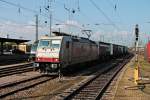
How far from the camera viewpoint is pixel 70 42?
27203 mm

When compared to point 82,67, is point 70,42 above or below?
above

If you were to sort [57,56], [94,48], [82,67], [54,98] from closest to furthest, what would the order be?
[54,98] < [57,56] < [82,67] < [94,48]

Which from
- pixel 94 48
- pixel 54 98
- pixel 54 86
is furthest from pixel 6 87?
pixel 94 48

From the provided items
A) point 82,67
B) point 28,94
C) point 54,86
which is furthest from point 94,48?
point 28,94

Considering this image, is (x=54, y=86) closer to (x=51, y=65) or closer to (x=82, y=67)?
(x=51, y=65)

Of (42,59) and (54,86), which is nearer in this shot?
(54,86)

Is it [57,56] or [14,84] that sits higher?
[57,56]

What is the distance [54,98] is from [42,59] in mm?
10612

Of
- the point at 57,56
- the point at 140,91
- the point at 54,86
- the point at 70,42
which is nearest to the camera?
the point at 140,91

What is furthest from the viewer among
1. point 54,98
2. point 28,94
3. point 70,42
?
point 70,42

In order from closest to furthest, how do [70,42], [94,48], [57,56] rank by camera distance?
[57,56], [70,42], [94,48]

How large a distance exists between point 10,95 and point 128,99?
17.1 ft

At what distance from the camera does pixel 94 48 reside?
41.2 metres

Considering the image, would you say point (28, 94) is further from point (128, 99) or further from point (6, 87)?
point (128, 99)
